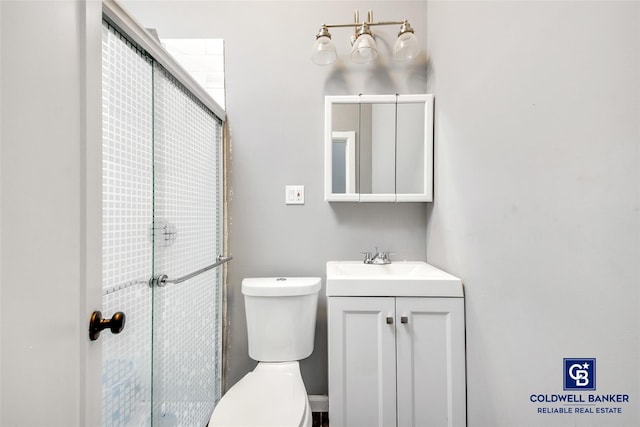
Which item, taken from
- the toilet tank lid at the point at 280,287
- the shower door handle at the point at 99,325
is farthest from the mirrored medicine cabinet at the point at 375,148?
the shower door handle at the point at 99,325

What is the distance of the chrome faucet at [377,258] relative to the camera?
4.89 ft

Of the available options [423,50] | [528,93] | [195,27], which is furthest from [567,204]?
[195,27]

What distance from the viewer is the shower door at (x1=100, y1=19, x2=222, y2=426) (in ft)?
2.37

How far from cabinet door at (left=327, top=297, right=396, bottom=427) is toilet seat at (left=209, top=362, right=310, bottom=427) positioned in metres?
0.17

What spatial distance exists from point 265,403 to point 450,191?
1.12m

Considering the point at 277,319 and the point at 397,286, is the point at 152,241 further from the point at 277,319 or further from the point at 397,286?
the point at 397,286

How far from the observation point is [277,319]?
4.34 feet

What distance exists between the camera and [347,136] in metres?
1.50

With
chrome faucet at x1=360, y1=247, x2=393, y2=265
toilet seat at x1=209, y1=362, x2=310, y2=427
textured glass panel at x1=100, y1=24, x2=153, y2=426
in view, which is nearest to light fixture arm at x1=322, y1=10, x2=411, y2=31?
textured glass panel at x1=100, y1=24, x2=153, y2=426

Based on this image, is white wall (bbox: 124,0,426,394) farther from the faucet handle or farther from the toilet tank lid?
the toilet tank lid

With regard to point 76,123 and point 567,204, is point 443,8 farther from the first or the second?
point 76,123

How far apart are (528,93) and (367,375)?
3.57ft

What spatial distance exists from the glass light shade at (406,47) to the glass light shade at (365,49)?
111mm

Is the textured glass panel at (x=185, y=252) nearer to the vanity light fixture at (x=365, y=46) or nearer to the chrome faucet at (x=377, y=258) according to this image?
the vanity light fixture at (x=365, y=46)
